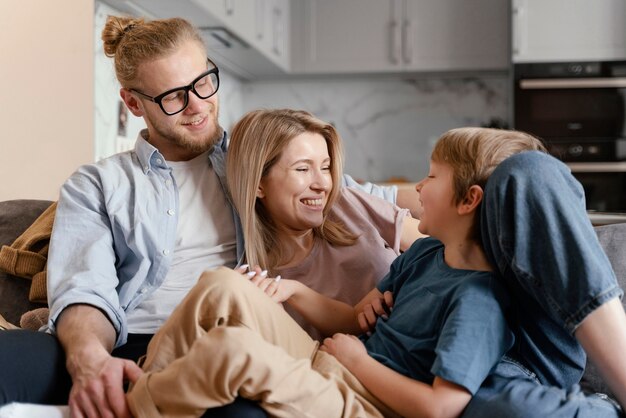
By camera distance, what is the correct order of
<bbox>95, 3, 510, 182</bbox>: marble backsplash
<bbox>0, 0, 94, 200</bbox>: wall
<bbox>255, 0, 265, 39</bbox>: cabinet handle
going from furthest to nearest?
<bbox>95, 3, 510, 182</bbox>: marble backsplash < <bbox>255, 0, 265, 39</bbox>: cabinet handle < <bbox>0, 0, 94, 200</bbox>: wall

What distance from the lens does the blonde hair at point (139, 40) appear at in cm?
185

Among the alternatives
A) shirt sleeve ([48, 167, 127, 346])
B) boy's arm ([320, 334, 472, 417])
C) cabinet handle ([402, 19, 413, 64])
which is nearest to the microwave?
cabinet handle ([402, 19, 413, 64])

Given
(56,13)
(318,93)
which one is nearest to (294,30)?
(318,93)

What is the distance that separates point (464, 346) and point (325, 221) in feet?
2.28

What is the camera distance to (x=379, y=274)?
179 cm

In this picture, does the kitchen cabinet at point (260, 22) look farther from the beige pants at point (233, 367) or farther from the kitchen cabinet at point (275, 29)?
the beige pants at point (233, 367)

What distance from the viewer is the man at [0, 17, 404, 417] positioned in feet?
5.40

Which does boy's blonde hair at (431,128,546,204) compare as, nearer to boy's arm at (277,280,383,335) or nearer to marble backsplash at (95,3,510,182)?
boy's arm at (277,280,383,335)

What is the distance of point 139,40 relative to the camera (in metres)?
1.87

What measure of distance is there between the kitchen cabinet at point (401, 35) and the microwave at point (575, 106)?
306 mm

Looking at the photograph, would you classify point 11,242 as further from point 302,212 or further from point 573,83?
point 573,83

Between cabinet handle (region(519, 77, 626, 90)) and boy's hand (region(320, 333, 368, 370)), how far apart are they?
10.7 feet

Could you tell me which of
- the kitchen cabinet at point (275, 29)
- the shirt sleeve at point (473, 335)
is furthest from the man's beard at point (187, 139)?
the kitchen cabinet at point (275, 29)

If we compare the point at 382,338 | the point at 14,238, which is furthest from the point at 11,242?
the point at 382,338
